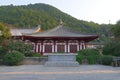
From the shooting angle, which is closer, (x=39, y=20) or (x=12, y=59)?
(x=12, y=59)

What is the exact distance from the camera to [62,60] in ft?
81.9

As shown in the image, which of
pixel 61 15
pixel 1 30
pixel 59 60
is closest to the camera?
pixel 59 60

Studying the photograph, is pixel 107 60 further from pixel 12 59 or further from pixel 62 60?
pixel 12 59

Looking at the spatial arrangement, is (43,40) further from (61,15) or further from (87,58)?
(61,15)

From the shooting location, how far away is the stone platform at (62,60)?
2364cm

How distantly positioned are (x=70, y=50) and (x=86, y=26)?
40585 mm

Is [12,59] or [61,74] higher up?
[12,59]

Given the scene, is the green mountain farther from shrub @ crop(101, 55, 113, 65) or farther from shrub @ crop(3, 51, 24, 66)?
shrub @ crop(101, 55, 113, 65)

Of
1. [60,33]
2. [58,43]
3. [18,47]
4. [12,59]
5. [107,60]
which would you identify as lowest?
[107,60]

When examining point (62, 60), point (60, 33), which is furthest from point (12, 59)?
point (60, 33)

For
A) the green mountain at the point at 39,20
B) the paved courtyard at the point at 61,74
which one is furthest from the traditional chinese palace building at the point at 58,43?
the green mountain at the point at 39,20

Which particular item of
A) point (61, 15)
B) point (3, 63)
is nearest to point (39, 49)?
point (3, 63)

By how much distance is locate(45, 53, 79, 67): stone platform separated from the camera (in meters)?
23.6

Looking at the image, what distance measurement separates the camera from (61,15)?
83.0 m
